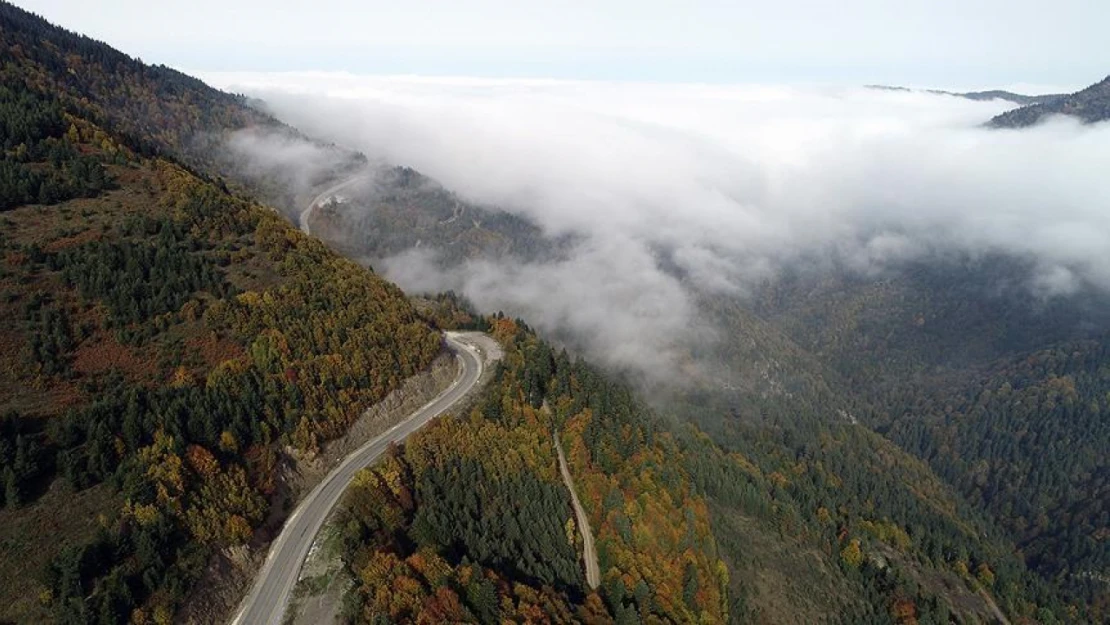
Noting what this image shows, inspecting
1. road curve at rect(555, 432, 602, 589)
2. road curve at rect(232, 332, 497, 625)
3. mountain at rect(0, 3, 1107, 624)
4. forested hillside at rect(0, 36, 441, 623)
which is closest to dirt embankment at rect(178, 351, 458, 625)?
mountain at rect(0, 3, 1107, 624)

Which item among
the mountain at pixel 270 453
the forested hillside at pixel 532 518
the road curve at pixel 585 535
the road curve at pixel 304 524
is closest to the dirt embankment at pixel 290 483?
the mountain at pixel 270 453

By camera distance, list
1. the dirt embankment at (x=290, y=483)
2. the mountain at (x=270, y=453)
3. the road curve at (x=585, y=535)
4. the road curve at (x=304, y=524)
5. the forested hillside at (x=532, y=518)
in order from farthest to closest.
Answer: the road curve at (x=585, y=535) → the forested hillside at (x=532, y=518) → the road curve at (x=304, y=524) → the mountain at (x=270, y=453) → the dirt embankment at (x=290, y=483)

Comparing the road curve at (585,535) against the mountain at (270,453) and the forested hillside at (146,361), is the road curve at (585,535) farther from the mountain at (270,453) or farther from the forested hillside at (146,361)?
the forested hillside at (146,361)

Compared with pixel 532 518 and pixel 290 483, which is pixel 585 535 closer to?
pixel 532 518

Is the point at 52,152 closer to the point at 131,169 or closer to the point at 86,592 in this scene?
the point at 131,169

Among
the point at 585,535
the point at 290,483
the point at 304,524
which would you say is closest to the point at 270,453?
the point at 290,483

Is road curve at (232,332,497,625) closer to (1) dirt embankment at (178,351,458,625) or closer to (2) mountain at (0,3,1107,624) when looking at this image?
(1) dirt embankment at (178,351,458,625)

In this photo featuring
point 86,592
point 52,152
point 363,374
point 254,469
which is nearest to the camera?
point 86,592

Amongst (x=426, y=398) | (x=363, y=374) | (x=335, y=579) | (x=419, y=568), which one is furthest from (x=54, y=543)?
(x=426, y=398)
